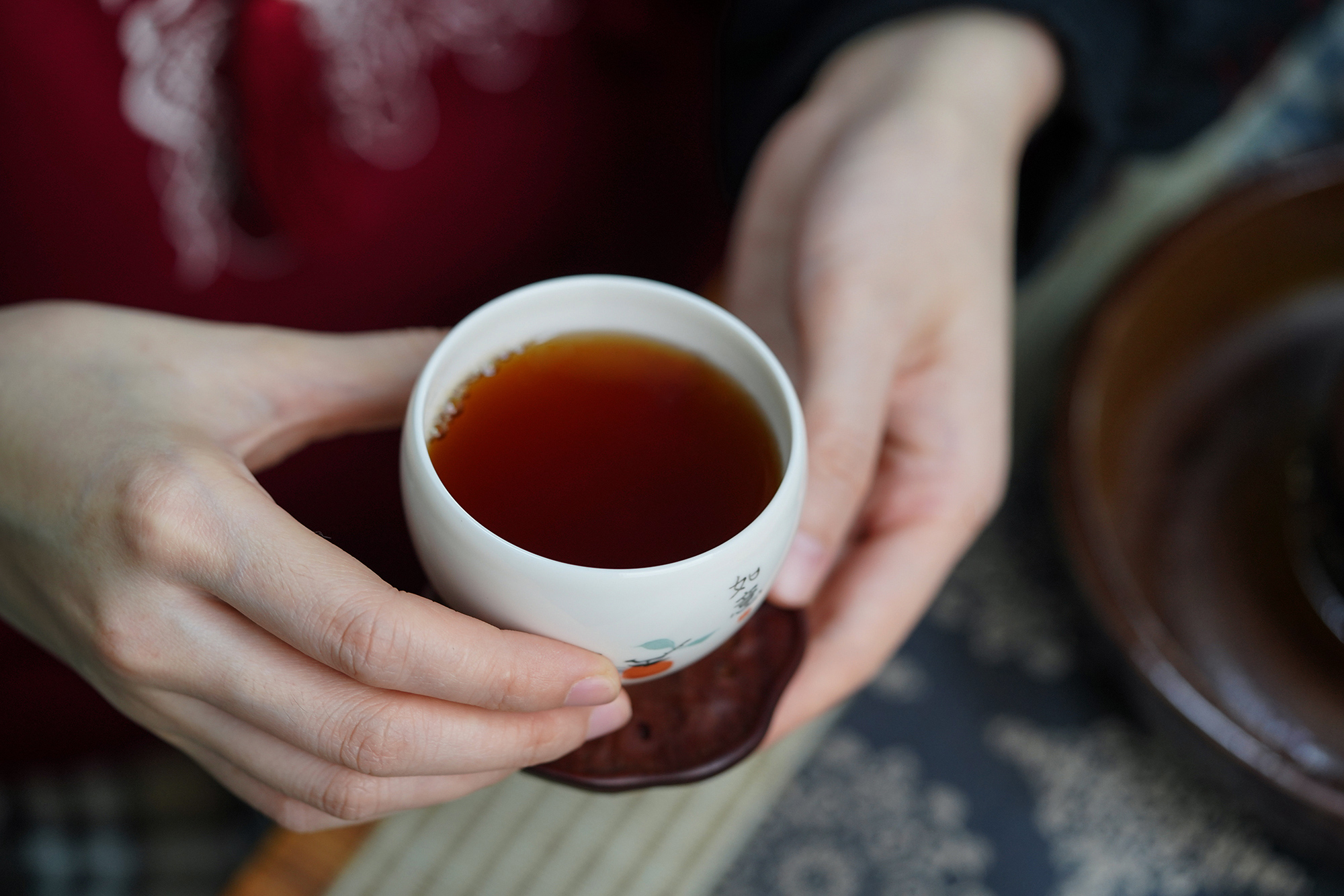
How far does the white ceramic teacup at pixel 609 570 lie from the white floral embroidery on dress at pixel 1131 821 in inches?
21.0

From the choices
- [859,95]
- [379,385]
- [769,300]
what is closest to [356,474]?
[379,385]

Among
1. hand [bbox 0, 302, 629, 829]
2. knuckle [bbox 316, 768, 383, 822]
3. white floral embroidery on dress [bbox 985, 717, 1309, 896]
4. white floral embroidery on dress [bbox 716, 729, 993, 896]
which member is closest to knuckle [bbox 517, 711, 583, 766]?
hand [bbox 0, 302, 629, 829]

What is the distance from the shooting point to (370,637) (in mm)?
609

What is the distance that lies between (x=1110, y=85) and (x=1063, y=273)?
0.35 metres

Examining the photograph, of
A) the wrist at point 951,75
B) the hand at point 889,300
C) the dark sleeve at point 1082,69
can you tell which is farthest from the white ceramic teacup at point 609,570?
the dark sleeve at point 1082,69

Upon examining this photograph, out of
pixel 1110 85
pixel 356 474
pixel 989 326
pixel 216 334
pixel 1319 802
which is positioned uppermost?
pixel 216 334

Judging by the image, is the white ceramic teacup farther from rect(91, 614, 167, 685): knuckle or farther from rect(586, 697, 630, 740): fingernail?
rect(91, 614, 167, 685): knuckle

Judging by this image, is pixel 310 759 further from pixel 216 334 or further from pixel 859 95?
pixel 859 95

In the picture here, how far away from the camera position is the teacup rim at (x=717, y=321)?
619 mm

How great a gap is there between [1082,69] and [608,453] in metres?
0.73

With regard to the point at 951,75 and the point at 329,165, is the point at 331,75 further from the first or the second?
the point at 951,75

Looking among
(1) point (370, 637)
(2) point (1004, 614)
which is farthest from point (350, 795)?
(2) point (1004, 614)

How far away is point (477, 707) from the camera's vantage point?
26.6 inches

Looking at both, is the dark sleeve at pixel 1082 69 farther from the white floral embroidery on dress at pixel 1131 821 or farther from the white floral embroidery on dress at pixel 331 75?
the white floral embroidery on dress at pixel 1131 821
